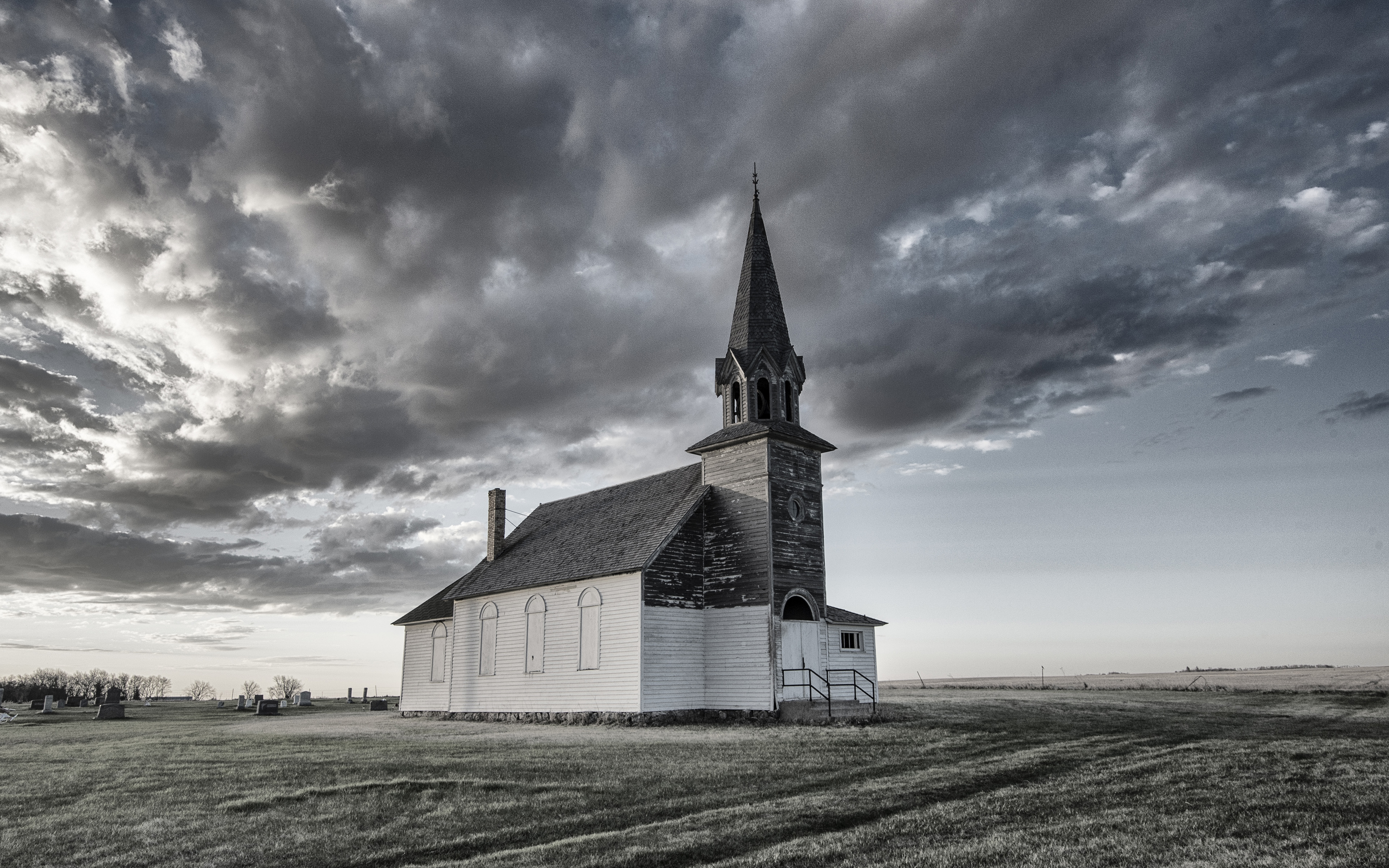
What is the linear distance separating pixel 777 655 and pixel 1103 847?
18831 mm

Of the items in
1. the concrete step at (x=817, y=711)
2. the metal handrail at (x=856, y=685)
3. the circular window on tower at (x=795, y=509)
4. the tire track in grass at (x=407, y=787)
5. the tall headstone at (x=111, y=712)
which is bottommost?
the tall headstone at (x=111, y=712)

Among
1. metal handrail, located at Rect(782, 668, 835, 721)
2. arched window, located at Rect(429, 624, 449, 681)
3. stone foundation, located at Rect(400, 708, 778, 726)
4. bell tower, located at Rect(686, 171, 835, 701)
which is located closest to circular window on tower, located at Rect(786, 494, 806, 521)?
bell tower, located at Rect(686, 171, 835, 701)

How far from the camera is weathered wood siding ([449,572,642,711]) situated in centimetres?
2883

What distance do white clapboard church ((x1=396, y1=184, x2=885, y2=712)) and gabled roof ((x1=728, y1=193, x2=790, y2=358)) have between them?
61mm

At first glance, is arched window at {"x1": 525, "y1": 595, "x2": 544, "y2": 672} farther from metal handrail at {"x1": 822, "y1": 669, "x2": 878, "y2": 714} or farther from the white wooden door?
metal handrail at {"x1": 822, "y1": 669, "x2": 878, "y2": 714}

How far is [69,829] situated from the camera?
38.3 ft

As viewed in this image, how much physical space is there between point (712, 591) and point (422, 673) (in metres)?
17.0

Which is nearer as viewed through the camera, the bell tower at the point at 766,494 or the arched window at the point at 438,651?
the bell tower at the point at 766,494

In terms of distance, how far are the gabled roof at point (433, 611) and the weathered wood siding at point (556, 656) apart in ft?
6.61

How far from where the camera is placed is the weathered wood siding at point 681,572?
29.0 m

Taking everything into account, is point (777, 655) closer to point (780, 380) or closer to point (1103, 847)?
point (780, 380)

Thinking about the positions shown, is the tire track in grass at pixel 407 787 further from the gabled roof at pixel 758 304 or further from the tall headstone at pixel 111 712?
the tall headstone at pixel 111 712

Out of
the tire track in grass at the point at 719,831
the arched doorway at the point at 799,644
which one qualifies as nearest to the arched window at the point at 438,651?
the arched doorway at the point at 799,644

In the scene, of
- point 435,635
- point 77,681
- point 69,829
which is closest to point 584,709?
point 435,635
